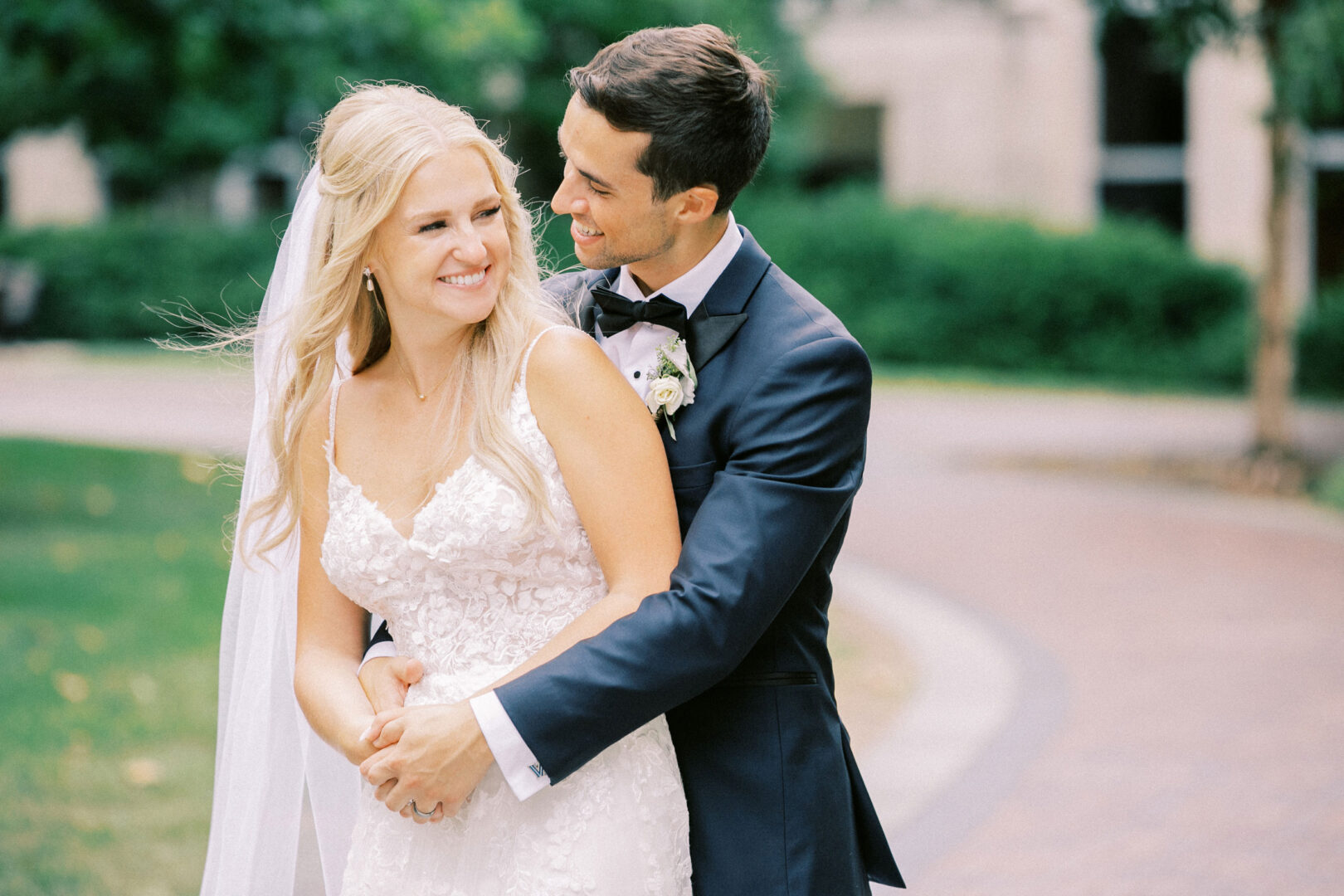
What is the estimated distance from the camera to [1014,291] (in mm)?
22219

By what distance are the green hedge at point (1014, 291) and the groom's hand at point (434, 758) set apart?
789 inches

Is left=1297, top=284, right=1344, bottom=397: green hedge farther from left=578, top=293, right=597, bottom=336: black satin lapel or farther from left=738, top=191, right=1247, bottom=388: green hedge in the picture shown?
left=578, top=293, right=597, bottom=336: black satin lapel

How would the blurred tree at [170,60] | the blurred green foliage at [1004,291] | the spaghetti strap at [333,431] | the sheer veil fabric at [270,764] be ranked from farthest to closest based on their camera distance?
1. the blurred green foliage at [1004,291]
2. the blurred tree at [170,60]
3. the sheer veil fabric at [270,764]
4. the spaghetti strap at [333,431]

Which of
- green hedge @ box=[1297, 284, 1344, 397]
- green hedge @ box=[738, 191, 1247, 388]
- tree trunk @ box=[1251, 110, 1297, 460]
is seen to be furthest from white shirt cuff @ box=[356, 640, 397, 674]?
green hedge @ box=[738, 191, 1247, 388]

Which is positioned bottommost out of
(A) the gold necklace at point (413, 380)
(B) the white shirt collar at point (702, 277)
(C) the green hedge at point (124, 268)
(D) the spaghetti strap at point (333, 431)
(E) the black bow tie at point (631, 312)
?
(C) the green hedge at point (124, 268)

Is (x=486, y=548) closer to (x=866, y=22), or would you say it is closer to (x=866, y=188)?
(x=866, y=188)

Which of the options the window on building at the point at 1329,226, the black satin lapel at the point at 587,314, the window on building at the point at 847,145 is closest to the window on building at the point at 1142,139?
the window on building at the point at 1329,226

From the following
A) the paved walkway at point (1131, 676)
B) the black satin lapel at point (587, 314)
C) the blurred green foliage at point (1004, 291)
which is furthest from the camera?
the blurred green foliage at point (1004, 291)

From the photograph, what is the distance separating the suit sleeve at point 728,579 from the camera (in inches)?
88.4

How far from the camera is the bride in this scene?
2.39 metres

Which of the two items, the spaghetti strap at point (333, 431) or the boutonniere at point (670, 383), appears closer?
the boutonniere at point (670, 383)

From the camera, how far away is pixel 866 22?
2630 centimetres

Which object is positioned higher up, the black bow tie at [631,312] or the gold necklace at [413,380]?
the black bow tie at [631,312]

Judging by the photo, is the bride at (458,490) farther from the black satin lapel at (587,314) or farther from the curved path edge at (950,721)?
the curved path edge at (950,721)
